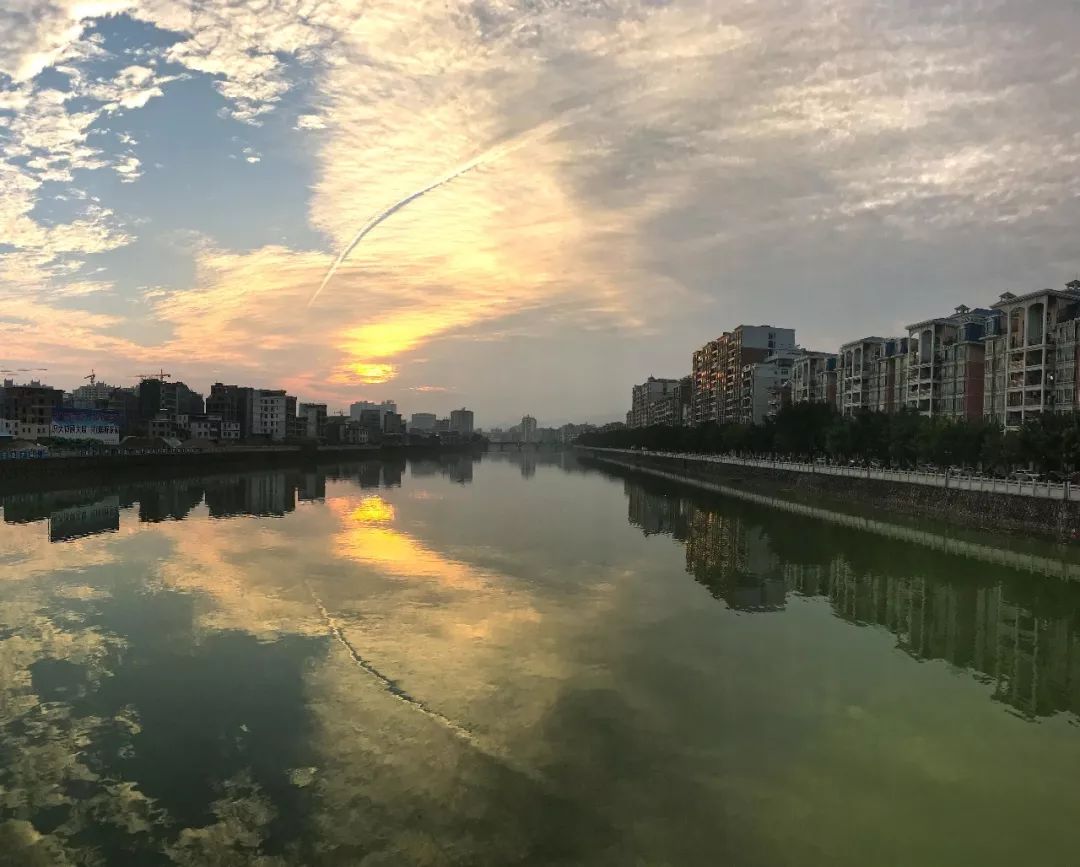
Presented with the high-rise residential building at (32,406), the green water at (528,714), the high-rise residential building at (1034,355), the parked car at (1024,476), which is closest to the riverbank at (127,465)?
the high-rise residential building at (32,406)

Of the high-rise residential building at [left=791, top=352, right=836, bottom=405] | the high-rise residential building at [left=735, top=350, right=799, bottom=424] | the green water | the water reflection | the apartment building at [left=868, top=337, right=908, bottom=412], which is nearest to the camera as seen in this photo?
the green water

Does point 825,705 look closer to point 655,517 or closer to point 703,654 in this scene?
point 703,654

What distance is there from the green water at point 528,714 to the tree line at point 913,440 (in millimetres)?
19704

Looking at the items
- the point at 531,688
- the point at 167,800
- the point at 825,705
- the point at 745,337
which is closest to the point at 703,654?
the point at 825,705

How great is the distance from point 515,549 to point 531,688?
21.9 m

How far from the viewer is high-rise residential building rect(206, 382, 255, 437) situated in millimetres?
185625

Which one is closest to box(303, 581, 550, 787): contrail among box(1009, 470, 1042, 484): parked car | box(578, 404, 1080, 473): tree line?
box(578, 404, 1080, 473): tree line

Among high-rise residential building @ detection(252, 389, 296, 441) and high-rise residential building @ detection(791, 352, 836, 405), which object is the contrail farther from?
high-rise residential building @ detection(252, 389, 296, 441)

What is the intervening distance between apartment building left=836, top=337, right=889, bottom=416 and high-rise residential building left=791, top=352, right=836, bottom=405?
576 centimetres

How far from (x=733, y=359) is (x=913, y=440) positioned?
10129 cm

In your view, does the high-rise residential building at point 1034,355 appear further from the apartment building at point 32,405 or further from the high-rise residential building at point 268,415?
the high-rise residential building at point 268,415

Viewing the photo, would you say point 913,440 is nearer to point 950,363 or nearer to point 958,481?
point 958,481

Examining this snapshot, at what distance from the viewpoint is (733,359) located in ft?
532

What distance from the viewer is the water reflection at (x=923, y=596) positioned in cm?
1936
